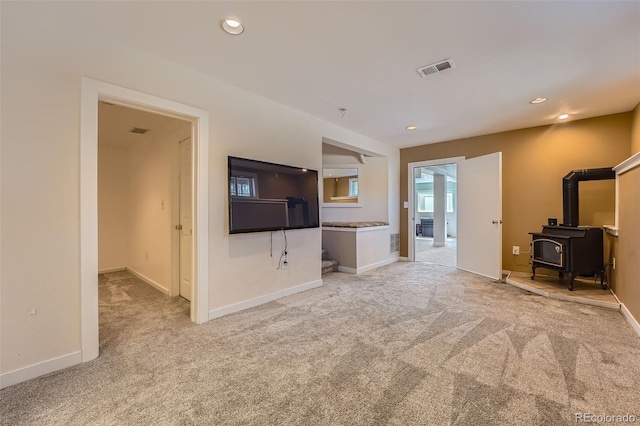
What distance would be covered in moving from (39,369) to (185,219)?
6.24 feet

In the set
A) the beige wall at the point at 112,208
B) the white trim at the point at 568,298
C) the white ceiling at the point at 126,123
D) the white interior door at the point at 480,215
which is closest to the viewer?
the white trim at the point at 568,298

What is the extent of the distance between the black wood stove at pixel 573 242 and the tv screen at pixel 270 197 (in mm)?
3164

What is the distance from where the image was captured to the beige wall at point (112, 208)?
489cm

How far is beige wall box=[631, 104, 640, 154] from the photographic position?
11.1 ft

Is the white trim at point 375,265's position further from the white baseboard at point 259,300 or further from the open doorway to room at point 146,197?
the open doorway to room at point 146,197

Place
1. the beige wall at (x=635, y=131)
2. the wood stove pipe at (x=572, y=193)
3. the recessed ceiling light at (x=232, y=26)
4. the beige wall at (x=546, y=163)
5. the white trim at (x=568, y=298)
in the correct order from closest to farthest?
the recessed ceiling light at (x=232, y=26) → the white trim at (x=568, y=298) → the beige wall at (x=635, y=131) → the wood stove pipe at (x=572, y=193) → the beige wall at (x=546, y=163)

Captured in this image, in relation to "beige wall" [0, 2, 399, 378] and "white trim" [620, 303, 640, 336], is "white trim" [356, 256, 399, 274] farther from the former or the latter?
"beige wall" [0, 2, 399, 378]

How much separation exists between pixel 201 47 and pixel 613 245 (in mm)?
5043

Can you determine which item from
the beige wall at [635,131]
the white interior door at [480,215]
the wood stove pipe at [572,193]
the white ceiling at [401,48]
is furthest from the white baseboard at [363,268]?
the beige wall at [635,131]

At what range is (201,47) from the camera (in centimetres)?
225

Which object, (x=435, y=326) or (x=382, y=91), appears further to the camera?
(x=382, y=91)

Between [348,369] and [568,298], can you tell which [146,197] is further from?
[568,298]

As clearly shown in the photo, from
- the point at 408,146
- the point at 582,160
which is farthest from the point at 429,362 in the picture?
the point at 408,146

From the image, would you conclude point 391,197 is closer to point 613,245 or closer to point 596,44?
point 613,245
